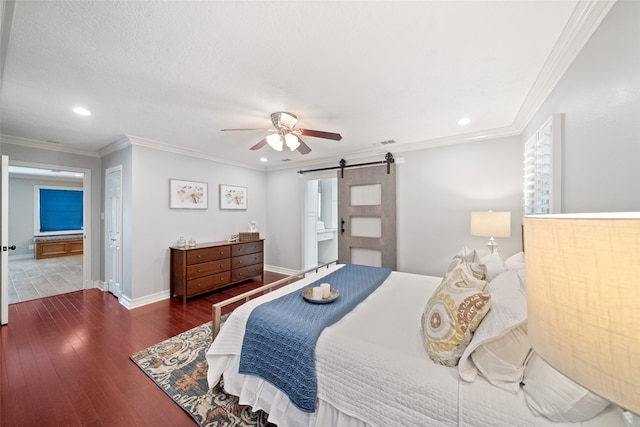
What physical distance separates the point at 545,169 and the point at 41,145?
6.26 metres

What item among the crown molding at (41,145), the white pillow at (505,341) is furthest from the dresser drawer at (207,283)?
the white pillow at (505,341)

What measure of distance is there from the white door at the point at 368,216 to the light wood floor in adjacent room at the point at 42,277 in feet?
15.7

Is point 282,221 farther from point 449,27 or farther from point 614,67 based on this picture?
point 614,67

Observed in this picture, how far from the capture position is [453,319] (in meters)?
1.23

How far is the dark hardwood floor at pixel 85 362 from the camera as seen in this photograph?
64.7 inches

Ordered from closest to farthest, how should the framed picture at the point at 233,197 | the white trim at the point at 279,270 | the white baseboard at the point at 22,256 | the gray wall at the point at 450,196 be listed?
the gray wall at the point at 450,196 < the framed picture at the point at 233,197 < the white trim at the point at 279,270 < the white baseboard at the point at 22,256

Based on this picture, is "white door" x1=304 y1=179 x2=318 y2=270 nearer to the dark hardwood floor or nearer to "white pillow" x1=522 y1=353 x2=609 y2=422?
the dark hardwood floor

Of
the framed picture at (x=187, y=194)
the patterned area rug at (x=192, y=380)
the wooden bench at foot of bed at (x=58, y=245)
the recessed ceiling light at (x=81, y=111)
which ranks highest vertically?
the recessed ceiling light at (x=81, y=111)

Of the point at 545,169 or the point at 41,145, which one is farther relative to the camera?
the point at 41,145

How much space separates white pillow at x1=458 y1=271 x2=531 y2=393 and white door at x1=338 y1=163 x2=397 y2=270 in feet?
8.84

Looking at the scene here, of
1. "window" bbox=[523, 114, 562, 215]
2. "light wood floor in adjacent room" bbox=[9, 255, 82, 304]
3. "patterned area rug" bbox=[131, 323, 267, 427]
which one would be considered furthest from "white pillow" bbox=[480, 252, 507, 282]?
"light wood floor in adjacent room" bbox=[9, 255, 82, 304]

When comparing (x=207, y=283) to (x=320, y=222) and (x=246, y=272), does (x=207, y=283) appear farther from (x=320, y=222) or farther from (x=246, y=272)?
(x=320, y=222)

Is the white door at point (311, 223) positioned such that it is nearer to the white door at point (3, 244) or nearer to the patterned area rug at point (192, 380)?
the patterned area rug at point (192, 380)

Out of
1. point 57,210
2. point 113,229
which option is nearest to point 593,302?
point 113,229
